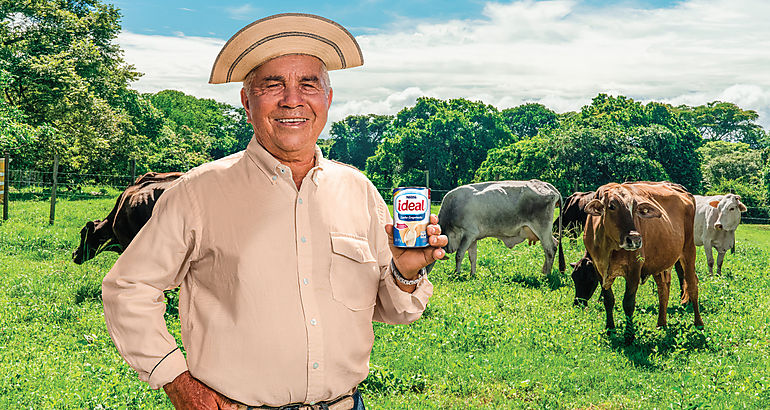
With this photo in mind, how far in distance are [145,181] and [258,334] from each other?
8.19m

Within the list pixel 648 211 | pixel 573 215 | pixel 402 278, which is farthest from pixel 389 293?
pixel 573 215

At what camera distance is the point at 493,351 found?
7848 mm

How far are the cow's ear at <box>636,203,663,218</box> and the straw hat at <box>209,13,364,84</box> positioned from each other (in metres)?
6.53

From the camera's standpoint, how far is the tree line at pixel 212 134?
30141mm

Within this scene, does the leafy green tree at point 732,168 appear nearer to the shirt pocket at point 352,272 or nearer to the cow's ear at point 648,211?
the cow's ear at point 648,211

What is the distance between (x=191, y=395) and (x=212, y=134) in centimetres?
6784

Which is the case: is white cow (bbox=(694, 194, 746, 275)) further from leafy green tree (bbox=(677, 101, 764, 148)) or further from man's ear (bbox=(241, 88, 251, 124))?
leafy green tree (bbox=(677, 101, 764, 148))

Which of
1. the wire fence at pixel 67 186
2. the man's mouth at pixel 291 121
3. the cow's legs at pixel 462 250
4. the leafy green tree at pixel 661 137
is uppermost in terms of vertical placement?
the leafy green tree at pixel 661 137

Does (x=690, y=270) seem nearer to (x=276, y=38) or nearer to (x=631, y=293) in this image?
(x=631, y=293)

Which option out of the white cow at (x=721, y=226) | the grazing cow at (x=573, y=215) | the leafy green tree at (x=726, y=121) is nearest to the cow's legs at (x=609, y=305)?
the grazing cow at (x=573, y=215)

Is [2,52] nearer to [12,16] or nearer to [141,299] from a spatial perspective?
[12,16]

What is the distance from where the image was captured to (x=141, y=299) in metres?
2.38

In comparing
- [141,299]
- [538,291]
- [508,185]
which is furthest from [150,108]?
[141,299]

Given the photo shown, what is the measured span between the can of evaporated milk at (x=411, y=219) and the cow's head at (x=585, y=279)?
8.00m
